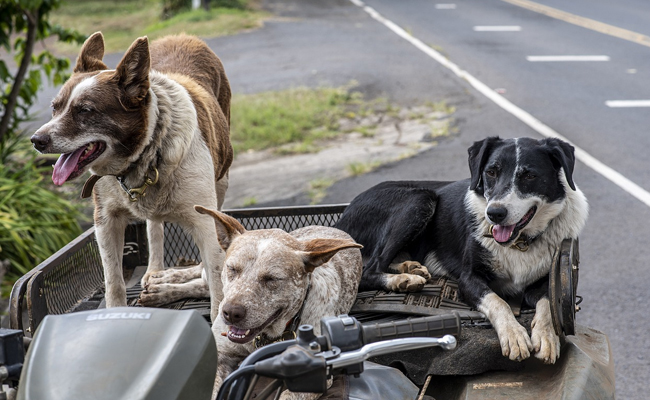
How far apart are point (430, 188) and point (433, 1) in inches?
687

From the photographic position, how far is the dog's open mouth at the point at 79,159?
9.46 feet

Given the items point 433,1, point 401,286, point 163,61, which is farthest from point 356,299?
point 433,1

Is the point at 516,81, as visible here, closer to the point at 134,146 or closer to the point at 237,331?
the point at 134,146

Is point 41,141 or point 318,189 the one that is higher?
point 41,141

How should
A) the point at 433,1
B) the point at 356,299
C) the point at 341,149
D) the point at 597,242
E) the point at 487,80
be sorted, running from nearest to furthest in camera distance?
the point at 356,299 → the point at 597,242 → the point at 341,149 → the point at 487,80 → the point at 433,1

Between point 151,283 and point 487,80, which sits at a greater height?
point 151,283

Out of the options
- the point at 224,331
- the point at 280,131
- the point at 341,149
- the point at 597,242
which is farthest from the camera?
the point at 280,131

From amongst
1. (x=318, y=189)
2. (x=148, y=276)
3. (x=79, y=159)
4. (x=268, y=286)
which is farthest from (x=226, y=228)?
(x=318, y=189)

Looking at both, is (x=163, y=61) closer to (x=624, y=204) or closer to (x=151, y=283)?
(x=151, y=283)

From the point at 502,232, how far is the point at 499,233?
2 cm

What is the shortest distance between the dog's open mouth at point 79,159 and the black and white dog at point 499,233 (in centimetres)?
139

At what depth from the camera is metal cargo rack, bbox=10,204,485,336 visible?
2.74 metres

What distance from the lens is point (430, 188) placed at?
3949mm

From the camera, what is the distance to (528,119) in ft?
29.9
